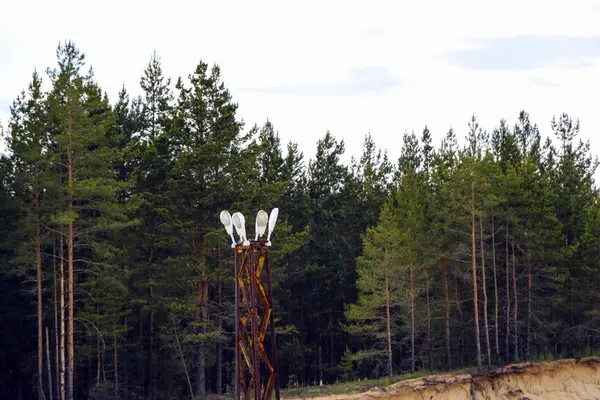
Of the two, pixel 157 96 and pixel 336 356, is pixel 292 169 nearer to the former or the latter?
pixel 157 96

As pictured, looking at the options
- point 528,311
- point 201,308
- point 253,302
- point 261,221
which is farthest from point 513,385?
point 261,221

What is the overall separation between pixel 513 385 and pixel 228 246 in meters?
11.7

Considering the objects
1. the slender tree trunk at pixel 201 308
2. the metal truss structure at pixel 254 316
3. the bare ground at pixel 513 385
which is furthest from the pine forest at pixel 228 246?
the metal truss structure at pixel 254 316

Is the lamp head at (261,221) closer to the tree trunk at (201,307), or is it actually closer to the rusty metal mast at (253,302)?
the rusty metal mast at (253,302)

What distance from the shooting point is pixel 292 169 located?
128ft

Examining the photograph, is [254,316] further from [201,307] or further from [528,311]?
[528,311]

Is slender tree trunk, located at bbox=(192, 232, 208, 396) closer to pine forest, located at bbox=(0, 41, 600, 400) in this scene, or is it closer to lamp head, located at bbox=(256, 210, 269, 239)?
pine forest, located at bbox=(0, 41, 600, 400)

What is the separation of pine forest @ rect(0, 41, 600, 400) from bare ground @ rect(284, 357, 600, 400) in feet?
9.45

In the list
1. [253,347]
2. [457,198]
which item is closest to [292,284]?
[457,198]

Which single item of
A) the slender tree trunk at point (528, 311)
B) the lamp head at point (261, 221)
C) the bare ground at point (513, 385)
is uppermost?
the lamp head at point (261, 221)

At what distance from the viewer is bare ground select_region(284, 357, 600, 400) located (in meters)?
23.1

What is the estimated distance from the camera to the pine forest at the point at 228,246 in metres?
26.1

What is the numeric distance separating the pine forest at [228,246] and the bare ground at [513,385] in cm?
288

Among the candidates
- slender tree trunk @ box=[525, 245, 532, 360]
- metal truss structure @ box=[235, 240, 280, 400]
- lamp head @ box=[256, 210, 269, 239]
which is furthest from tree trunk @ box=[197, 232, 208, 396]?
lamp head @ box=[256, 210, 269, 239]
